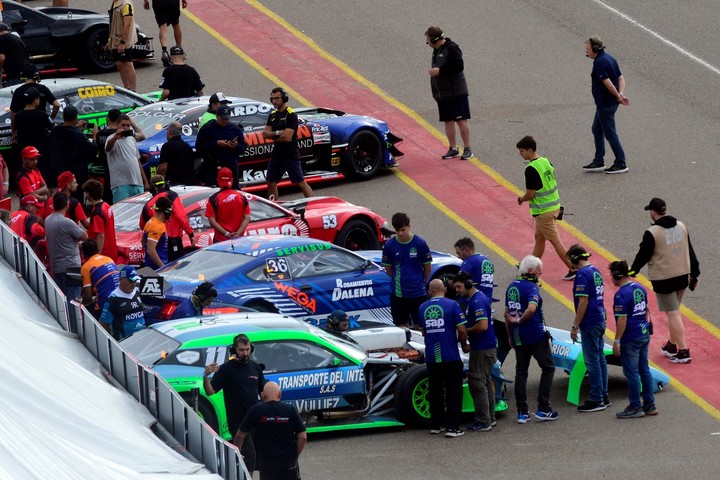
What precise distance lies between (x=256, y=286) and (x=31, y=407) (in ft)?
19.8

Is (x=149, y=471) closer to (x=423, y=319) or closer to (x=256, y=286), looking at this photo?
(x=423, y=319)

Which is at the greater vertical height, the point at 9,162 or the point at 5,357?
the point at 5,357

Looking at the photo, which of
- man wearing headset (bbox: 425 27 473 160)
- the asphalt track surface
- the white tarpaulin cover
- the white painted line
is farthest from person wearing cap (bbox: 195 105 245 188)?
the white painted line

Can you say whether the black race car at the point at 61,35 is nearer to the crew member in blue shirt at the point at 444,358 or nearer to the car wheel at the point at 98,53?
the car wheel at the point at 98,53

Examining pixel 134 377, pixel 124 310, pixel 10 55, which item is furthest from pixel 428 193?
pixel 134 377

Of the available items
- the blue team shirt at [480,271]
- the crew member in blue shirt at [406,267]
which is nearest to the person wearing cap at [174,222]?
the crew member in blue shirt at [406,267]

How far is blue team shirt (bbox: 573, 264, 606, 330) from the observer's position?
13.2 meters

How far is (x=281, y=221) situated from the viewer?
52.6ft

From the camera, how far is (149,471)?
7.89 m

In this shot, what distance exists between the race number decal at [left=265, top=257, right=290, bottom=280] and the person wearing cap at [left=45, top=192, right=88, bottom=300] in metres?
1.95

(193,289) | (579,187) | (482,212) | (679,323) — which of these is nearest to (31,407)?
(193,289)

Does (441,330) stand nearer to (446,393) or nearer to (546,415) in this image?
(446,393)

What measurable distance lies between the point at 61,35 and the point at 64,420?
1578cm

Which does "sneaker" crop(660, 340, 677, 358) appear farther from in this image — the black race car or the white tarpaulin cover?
the black race car
